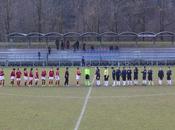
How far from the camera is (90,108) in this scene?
81.0 feet

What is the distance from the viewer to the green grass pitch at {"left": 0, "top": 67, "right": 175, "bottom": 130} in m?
20.2

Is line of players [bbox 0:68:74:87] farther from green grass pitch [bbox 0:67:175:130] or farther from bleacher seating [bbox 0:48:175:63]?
bleacher seating [bbox 0:48:175:63]

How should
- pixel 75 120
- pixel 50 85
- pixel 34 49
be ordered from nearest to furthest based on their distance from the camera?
pixel 75 120 < pixel 50 85 < pixel 34 49

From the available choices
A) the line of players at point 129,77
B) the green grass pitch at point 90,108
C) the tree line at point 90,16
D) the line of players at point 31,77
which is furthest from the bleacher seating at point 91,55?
the green grass pitch at point 90,108

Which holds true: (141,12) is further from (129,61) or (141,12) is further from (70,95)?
(70,95)

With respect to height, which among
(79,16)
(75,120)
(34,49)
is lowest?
(75,120)

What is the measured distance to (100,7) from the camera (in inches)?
3162

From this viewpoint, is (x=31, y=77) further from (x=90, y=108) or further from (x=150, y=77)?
(x=90, y=108)

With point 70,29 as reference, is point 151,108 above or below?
below

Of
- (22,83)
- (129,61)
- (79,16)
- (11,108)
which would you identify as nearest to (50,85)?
(22,83)

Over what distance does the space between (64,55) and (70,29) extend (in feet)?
106

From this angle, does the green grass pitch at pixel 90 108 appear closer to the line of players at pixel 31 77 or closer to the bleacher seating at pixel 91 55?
the line of players at pixel 31 77

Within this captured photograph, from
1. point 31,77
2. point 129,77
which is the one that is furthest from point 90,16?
point 129,77

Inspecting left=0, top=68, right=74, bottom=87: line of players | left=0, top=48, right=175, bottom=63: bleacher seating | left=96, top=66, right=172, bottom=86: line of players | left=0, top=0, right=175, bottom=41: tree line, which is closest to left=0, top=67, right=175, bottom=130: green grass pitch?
left=96, top=66, right=172, bottom=86: line of players
